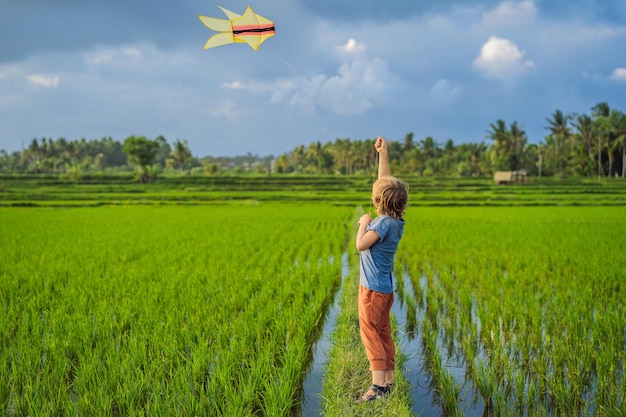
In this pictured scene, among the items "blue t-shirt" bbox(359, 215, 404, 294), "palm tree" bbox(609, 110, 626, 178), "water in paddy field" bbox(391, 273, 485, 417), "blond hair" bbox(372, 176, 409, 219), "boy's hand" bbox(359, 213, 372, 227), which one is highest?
"palm tree" bbox(609, 110, 626, 178)

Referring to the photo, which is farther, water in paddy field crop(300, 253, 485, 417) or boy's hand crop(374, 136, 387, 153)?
water in paddy field crop(300, 253, 485, 417)

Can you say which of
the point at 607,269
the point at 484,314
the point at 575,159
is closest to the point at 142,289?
the point at 484,314

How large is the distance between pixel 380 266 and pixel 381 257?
44mm

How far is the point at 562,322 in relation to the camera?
4.00 metres

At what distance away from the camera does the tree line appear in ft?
132

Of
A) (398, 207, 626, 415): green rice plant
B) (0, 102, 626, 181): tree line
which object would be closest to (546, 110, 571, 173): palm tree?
(0, 102, 626, 181): tree line

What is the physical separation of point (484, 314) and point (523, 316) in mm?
334

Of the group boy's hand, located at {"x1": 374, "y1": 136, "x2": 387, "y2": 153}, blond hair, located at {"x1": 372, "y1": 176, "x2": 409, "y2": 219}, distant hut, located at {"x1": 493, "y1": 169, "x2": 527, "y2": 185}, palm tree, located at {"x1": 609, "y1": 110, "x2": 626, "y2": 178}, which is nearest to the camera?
blond hair, located at {"x1": 372, "y1": 176, "x2": 409, "y2": 219}

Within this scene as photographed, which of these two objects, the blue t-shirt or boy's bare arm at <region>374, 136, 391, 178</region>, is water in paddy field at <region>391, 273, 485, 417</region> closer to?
the blue t-shirt

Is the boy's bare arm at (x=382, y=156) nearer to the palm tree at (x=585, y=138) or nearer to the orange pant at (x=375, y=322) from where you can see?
the orange pant at (x=375, y=322)

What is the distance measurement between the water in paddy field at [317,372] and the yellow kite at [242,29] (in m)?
2.04

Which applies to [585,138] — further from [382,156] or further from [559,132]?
[382,156]

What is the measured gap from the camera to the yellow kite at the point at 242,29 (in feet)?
10.1

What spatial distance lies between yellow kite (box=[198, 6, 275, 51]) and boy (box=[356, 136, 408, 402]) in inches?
42.4
